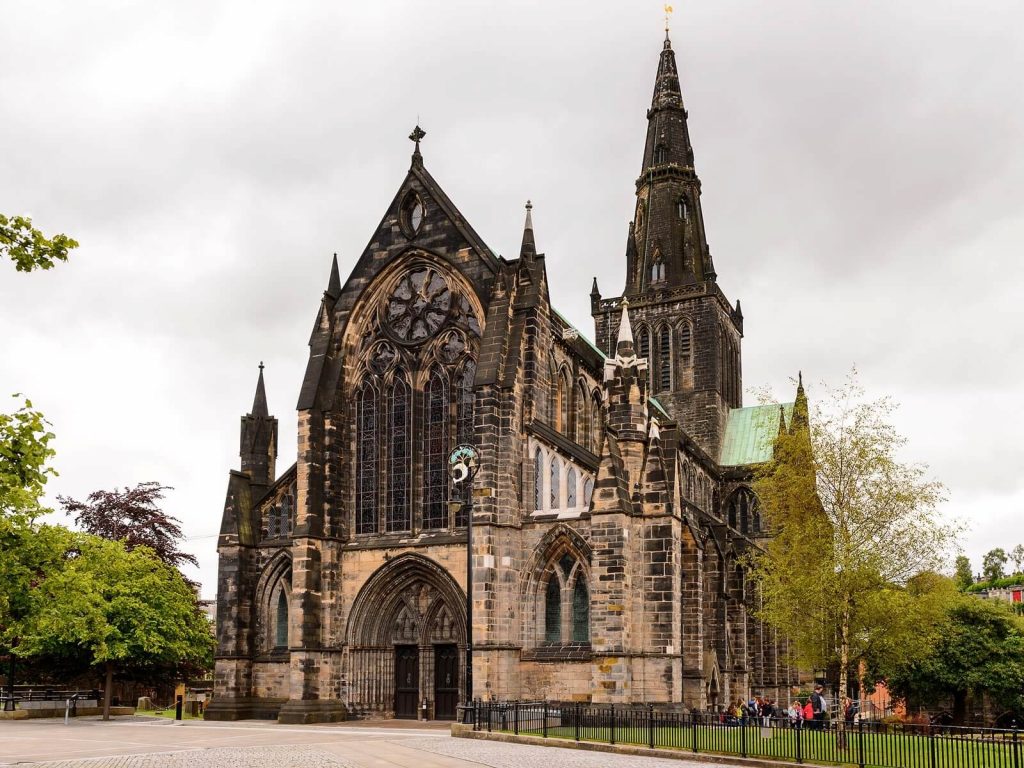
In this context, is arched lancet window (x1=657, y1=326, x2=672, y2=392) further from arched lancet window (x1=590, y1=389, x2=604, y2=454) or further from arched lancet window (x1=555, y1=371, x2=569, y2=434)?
arched lancet window (x1=555, y1=371, x2=569, y2=434)

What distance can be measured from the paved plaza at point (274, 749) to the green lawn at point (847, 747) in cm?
168

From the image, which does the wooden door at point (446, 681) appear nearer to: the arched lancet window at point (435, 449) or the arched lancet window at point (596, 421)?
the arched lancet window at point (435, 449)

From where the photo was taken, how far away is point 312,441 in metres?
35.4

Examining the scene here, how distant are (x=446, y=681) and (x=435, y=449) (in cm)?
739

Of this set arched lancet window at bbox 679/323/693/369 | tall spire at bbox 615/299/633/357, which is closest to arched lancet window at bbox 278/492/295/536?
tall spire at bbox 615/299/633/357

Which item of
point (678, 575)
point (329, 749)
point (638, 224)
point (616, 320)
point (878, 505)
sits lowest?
point (329, 749)

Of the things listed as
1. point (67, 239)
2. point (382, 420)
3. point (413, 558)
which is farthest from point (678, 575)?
point (67, 239)

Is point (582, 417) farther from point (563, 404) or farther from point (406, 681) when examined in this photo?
point (406, 681)

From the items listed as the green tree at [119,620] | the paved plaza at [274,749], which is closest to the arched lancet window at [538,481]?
the paved plaza at [274,749]

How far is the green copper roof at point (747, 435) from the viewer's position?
193ft

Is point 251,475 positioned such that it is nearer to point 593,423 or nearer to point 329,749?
point 593,423

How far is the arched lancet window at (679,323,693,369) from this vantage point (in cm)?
6103

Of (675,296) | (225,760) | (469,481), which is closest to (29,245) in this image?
(225,760)

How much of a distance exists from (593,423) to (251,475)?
492 inches
